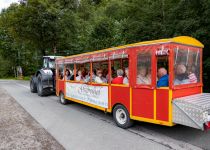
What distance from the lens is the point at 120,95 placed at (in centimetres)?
607

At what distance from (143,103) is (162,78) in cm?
81

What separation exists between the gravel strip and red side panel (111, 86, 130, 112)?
83.7 inches

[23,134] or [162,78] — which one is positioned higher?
[162,78]

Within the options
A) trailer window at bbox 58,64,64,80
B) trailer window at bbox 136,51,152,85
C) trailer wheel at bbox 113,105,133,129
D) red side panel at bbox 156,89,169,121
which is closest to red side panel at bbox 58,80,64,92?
trailer window at bbox 58,64,64,80

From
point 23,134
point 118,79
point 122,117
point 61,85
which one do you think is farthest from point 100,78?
point 61,85

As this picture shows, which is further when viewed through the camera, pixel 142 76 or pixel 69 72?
pixel 69 72

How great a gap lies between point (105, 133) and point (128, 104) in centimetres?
102

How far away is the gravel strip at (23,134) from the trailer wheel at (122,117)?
2006 millimetres

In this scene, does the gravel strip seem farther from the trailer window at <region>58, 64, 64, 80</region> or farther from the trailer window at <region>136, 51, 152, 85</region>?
the trailer window at <region>58, 64, 64, 80</region>

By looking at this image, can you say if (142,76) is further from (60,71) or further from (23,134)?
(60,71)

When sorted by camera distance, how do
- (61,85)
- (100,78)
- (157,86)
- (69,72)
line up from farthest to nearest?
(61,85), (69,72), (100,78), (157,86)

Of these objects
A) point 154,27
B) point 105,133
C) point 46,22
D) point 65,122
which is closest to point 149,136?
point 105,133

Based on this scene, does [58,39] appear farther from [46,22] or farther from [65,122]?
[65,122]

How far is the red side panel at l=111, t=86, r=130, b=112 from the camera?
581cm
